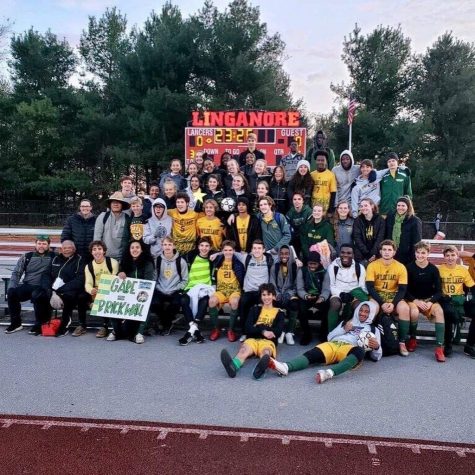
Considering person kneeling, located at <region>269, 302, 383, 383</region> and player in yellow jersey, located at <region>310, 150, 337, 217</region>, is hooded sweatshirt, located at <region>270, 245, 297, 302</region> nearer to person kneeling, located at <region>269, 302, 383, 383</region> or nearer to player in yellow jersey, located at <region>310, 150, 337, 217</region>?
person kneeling, located at <region>269, 302, 383, 383</region>

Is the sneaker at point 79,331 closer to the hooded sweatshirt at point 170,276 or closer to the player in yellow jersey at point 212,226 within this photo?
the hooded sweatshirt at point 170,276

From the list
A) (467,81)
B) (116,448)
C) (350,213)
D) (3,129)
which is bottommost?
(116,448)

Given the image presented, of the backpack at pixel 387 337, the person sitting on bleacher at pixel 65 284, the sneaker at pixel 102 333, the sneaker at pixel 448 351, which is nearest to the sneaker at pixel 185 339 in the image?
the sneaker at pixel 102 333

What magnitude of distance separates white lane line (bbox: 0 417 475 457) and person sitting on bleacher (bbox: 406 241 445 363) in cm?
228

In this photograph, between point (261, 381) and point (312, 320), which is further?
point (312, 320)

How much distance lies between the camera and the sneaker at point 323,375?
4602 millimetres

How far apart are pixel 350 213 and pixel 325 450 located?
3.97 m

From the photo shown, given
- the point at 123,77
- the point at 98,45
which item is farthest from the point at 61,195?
the point at 98,45

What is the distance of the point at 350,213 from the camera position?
668 centimetres

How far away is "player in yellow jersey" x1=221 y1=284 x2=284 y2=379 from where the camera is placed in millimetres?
4730

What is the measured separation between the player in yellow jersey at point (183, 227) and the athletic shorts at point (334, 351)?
263cm

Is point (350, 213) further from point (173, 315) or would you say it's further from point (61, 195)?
point (61, 195)

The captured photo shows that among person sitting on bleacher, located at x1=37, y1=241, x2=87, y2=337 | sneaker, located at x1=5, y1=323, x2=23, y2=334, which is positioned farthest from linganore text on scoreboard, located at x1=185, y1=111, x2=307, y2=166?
sneaker, located at x1=5, y1=323, x2=23, y2=334

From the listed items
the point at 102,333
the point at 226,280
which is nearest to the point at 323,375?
the point at 226,280
